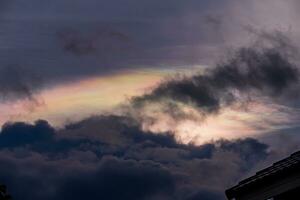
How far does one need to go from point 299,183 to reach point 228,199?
2115 millimetres

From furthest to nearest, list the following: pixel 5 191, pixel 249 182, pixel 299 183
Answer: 1. pixel 5 191
2. pixel 249 182
3. pixel 299 183

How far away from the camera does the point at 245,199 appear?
11227 millimetres

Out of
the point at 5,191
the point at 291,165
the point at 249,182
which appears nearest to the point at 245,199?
the point at 249,182

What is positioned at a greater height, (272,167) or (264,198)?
(272,167)

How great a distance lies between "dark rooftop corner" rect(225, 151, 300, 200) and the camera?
10281 millimetres

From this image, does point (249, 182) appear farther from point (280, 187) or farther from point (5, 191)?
point (5, 191)

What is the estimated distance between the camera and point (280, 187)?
10.4 metres

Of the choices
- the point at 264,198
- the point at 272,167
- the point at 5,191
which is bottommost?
the point at 264,198

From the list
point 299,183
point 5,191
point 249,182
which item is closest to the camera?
point 299,183

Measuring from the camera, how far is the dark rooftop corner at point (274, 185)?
10.3 m

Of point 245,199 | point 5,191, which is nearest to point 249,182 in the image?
point 245,199

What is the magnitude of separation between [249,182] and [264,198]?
0.63 m

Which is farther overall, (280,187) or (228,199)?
(228,199)

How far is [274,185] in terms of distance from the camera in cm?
1059
